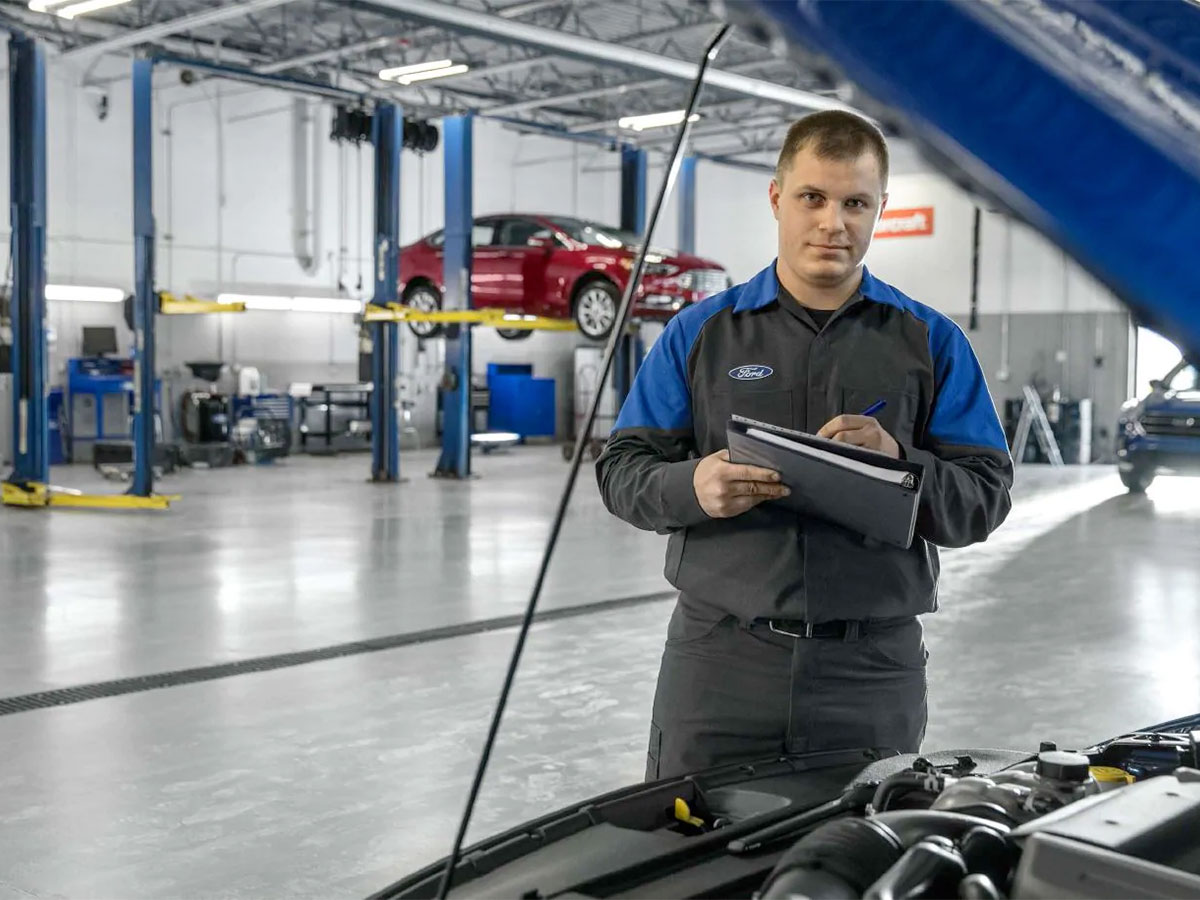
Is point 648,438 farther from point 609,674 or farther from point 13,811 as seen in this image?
point 609,674

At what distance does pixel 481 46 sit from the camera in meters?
17.8

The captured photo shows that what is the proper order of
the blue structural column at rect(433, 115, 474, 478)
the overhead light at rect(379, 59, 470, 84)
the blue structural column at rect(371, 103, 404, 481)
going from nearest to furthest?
the overhead light at rect(379, 59, 470, 84)
the blue structural column at rect(371, 103, 404, 481)
the blue structural column at rect(433, 115, 474, 478)

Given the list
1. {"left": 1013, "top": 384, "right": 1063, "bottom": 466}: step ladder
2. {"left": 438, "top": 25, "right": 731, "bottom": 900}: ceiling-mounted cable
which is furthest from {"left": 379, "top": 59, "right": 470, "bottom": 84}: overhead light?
{"left": 438, "top": 25, "right": 731, "bottom": 900}: ceiling-mounted cable

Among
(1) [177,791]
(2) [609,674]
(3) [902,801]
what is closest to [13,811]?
(1) [177,791]

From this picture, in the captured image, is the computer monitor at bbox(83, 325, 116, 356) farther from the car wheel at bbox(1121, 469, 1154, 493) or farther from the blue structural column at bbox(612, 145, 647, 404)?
the car wheel at bbox(1121, 469, 1154, 493)

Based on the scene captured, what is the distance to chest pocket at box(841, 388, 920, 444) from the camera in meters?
2.06

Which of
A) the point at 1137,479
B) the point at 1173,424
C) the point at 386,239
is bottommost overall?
the point at 1137,479

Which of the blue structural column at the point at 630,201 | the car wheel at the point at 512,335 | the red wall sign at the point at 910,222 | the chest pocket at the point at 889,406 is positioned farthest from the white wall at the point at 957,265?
the chest pocket at the point at 889,406

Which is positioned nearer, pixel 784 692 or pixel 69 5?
pixel 784 692

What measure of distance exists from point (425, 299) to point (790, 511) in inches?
534

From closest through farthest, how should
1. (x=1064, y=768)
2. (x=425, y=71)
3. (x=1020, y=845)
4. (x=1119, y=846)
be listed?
(x=1119, y=846) < (x=1020, y=845) < (x=1064, y=768) < (x=425, y=71)

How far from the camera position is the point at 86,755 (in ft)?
14.0

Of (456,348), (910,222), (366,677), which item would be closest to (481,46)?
(456,348)

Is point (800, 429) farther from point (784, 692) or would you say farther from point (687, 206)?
point (687, 206)
